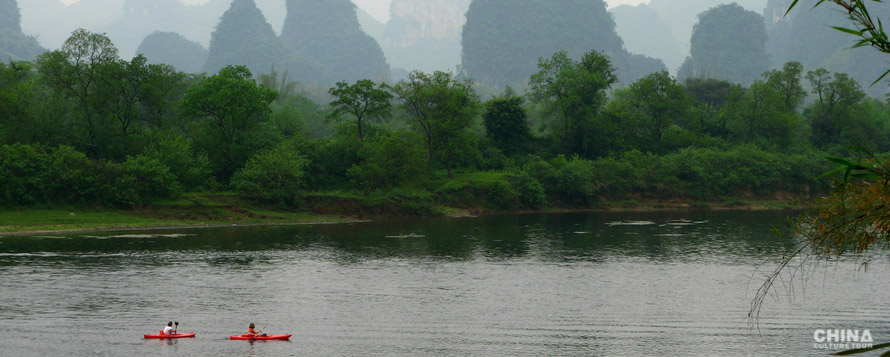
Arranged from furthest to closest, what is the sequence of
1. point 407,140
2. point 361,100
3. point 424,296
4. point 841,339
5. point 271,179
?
1. point 361,100
2. point 407,140
3. point 271,179
4. point 424,296
5. point 841,339

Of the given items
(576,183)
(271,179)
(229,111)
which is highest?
(229,111)

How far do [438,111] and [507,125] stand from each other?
17.7 m

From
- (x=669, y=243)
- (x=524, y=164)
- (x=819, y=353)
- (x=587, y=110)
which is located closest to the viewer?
(x=819, y=353)

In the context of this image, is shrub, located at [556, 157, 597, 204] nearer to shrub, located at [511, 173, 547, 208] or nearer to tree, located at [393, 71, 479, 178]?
shrub, located at [511, 173, 547, 208]

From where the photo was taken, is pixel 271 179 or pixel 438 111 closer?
pixel 271 179

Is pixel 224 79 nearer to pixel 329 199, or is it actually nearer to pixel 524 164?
pixel 329 199

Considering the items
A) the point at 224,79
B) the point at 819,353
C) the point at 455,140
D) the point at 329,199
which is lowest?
the point at 819,353

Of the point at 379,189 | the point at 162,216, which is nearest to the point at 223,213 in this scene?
the point at 162,216

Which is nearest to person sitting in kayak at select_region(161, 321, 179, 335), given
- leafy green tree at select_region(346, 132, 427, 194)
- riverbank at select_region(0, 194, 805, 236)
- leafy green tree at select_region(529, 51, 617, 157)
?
riverbank at select_region(0, 194, 805, 236)

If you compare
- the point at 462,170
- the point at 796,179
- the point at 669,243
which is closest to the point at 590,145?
the point at 462,170

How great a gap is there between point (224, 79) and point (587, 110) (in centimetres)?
5911

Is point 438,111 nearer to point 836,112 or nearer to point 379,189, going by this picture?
point 379,189

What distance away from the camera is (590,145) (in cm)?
11950

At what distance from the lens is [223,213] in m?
82.0
